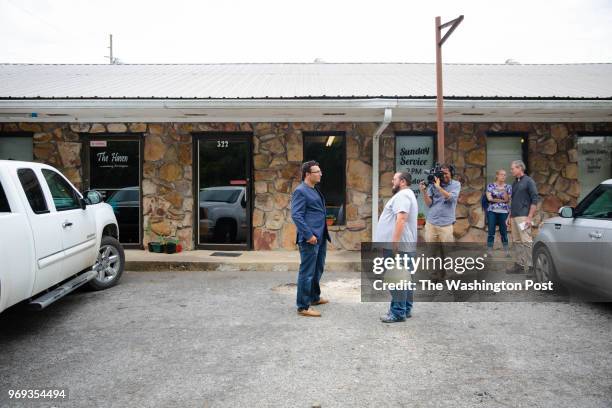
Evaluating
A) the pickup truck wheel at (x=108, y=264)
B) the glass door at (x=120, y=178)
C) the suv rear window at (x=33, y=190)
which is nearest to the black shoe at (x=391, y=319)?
the suv rear window at (x=33, y=190)

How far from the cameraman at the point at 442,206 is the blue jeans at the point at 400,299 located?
5.15ft

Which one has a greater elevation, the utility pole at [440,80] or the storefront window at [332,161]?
the utility pole at [440,80]

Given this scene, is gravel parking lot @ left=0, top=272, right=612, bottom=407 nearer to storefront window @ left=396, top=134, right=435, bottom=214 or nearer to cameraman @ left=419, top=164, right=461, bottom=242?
cameraman @ left=419, top=164, right=461, bottom=242

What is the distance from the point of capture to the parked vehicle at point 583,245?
5004 millimetres

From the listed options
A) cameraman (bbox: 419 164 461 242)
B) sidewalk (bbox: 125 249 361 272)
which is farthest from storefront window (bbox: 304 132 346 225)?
cameraman (bbox: 419 164 461 242)

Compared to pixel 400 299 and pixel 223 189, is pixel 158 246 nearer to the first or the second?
pixel 223 189

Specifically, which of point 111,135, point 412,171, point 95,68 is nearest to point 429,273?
point 412,171

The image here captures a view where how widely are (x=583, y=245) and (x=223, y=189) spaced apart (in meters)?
6.68

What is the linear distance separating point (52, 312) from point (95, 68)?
32.5 feet

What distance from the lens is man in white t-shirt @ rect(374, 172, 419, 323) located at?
4934 mm

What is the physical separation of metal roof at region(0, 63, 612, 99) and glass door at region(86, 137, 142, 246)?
46.7 inches

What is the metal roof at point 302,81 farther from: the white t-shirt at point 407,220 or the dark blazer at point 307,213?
the white t-shirt at point 407,220

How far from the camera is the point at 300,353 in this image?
14.0 ft
